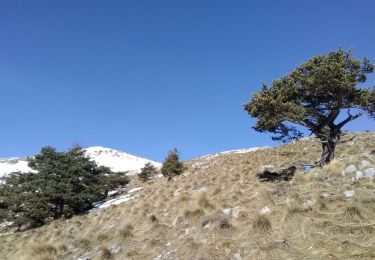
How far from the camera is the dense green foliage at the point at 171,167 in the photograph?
3569cm

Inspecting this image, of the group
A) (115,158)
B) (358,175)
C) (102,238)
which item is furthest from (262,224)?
(115,158)

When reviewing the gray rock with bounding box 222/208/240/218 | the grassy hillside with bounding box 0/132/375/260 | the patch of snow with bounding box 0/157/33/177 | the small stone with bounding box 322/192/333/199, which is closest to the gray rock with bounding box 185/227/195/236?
the grassy hillside with bounding box 0/132/375/260

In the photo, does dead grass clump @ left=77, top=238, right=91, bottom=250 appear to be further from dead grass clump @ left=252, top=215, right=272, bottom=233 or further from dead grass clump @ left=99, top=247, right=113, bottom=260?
dead grass clump @ left=252, top=215, right=272, bottom=233

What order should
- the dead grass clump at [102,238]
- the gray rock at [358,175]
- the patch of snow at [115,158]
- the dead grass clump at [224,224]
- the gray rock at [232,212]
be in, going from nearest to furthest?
the dead grass clump at [224,224] → the gray rock at [232,212] → the gray rock at [358,175] → the dead grass clump at [102,238] → the patch of snow at [115,158]

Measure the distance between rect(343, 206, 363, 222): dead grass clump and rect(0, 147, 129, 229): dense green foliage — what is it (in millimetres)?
23661

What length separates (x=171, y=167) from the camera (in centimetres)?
3575

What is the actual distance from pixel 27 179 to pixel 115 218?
55.9ft

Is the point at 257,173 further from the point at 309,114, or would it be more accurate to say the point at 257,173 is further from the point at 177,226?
the point at 177,226

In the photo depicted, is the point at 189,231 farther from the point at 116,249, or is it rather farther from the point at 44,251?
the point at 44,251

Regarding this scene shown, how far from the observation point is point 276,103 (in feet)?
65.0

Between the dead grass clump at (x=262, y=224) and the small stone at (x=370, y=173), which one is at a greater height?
the small stone at (x=370, y=173)

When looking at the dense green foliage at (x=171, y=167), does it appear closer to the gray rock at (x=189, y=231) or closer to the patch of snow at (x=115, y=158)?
the gray rock at (x=189, y=231)

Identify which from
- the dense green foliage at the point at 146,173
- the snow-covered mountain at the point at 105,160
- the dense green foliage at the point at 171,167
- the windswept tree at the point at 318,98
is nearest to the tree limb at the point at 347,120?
the windswept tree at the point at 318,98

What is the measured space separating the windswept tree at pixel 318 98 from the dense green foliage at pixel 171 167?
50.8 feet
